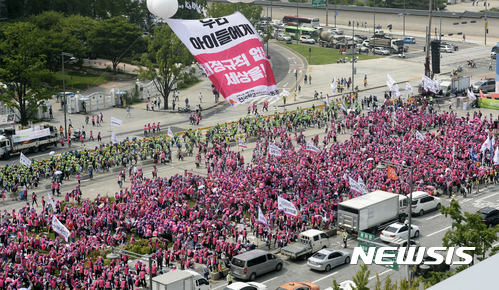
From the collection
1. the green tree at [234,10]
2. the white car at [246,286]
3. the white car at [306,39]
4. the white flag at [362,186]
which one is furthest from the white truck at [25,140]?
the white car at [306,39]

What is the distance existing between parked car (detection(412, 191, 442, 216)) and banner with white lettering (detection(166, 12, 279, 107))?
20770 mm

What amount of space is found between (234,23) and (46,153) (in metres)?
38.6

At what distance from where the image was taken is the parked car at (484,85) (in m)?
76.1

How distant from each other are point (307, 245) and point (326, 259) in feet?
7.71

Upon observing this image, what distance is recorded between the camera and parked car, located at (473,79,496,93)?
250ft

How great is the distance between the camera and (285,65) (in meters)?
98.3

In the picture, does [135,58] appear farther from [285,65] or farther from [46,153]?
[46,153]

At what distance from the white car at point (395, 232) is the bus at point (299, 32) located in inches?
3481

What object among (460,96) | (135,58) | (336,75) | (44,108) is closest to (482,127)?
(460,96)

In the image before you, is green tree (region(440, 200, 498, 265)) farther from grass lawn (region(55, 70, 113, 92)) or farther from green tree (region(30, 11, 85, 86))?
green tree (region(30, 11, 85, 86))

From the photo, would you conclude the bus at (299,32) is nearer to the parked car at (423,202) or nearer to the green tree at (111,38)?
the green tree at (111,38)

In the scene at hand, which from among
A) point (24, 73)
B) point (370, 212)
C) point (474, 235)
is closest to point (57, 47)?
point (24, 73)

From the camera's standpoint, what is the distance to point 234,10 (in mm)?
100438

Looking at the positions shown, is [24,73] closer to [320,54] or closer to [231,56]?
[231,56]
